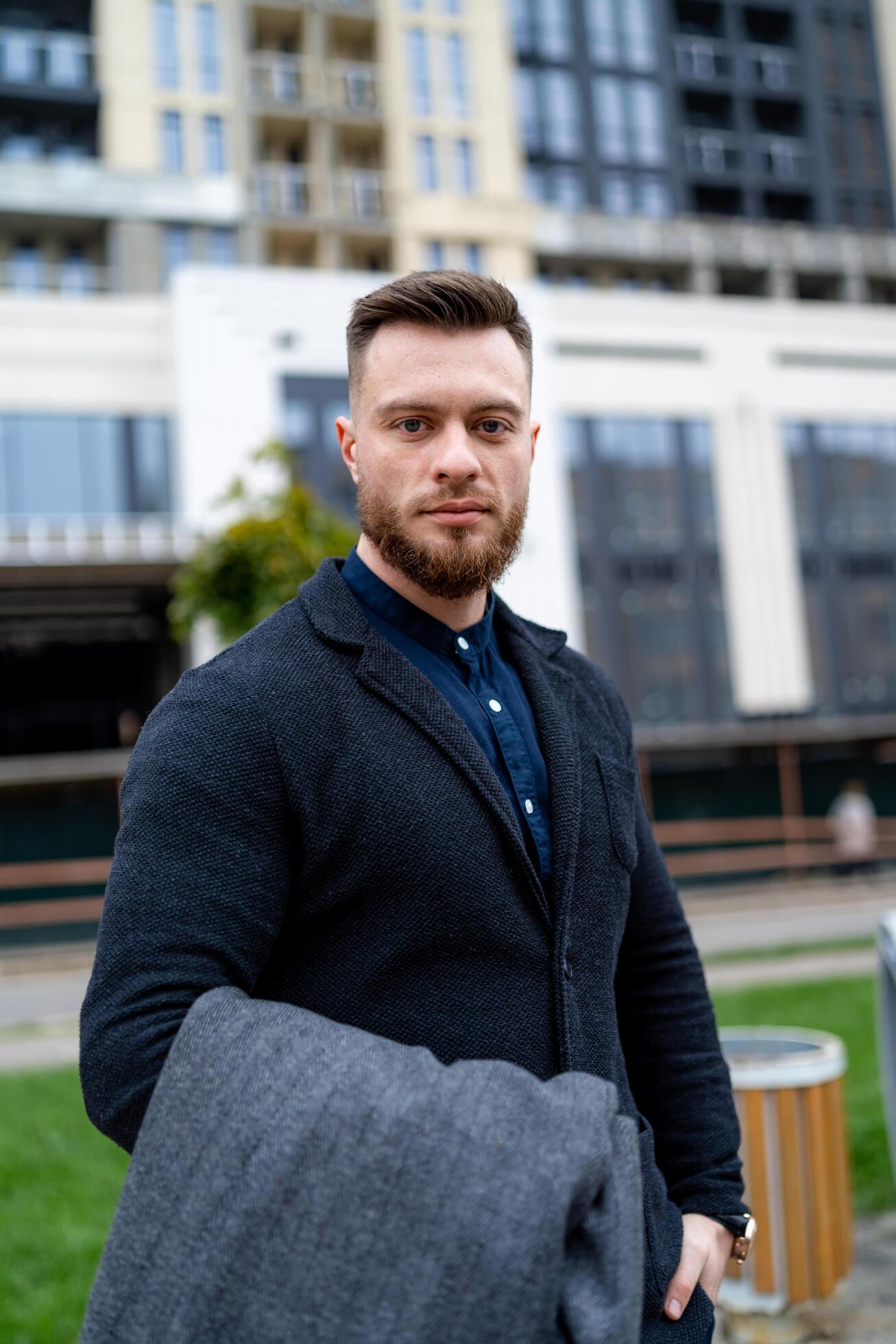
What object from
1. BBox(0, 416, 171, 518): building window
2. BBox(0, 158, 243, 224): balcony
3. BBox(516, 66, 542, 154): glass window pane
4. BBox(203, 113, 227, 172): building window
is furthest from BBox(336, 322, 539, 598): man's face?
BBox(516, 66, 542, 154): glass window pane

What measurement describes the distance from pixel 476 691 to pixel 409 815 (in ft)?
1.12

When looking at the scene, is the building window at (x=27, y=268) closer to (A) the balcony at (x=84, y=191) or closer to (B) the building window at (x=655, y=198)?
(A) the balcony at (x=84, y=191)

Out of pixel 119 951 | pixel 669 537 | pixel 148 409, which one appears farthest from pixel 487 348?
pixel 669 537

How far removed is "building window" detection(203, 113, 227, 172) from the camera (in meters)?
34.3

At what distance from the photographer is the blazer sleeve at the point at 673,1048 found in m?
2.11

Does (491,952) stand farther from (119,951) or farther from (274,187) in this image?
(274,187)

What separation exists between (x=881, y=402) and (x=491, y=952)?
36844 mm

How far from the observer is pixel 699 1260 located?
1.92m

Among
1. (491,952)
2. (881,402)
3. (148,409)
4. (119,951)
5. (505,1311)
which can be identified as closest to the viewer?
(505,1311)

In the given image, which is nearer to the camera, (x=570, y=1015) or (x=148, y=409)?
(x=570, y=1015)

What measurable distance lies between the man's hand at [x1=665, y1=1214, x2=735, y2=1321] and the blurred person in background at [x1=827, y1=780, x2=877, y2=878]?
1990 cm

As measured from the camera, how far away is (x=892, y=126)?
46875 mm

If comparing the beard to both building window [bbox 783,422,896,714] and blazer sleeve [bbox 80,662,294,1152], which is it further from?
building window [bbox 783,422,896,714]

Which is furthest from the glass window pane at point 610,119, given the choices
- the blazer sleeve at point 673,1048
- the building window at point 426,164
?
the blazer sleeve at point 673,1048
